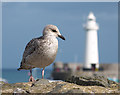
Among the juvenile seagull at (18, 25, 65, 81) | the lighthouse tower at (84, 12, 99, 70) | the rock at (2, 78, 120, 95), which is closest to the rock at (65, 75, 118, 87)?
the rock at (2, 78, 120, 95)

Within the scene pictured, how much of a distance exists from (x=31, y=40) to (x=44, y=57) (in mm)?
881

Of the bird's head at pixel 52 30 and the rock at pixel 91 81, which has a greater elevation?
the bird's head at pixel 52 30

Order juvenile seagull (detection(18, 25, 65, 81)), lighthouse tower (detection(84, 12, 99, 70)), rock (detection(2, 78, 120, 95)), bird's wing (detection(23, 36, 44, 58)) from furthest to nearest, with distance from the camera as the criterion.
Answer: lighthouse tower (detection(84, 12, 99, 70))
bird's wing (detection(23, 36, 44, 58))
juvenile seagull (detection(18, 25, 65, 81))
rock (detection(2, 78, 120, 95))

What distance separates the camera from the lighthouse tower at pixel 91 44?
54.5m

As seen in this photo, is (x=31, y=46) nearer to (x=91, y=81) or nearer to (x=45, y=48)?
(x=45, y=48)

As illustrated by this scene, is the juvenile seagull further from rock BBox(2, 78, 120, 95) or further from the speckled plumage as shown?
rock BBox(2, 78, 120, 95)

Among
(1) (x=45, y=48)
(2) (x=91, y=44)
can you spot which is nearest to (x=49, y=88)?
(1) (x=45, y=48)

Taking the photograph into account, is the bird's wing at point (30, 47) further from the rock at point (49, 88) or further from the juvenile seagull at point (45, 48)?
the rock at point (49, 88)

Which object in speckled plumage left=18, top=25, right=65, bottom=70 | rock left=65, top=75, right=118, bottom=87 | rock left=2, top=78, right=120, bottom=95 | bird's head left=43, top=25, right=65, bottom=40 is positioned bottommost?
rock left=2, top=78, right=120, bottom=95

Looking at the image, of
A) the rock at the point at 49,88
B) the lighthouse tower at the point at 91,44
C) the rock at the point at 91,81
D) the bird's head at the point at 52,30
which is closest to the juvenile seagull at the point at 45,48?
the bird's head at the point at 52,30

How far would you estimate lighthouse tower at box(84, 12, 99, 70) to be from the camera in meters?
54.5

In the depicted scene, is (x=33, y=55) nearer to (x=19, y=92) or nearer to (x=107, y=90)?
(x=19, y=92)

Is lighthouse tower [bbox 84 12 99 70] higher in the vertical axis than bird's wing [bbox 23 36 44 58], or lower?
higher

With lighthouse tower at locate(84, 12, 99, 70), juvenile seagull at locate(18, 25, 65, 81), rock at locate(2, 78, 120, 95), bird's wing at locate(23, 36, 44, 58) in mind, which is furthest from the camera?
lighthouse tower at locate(84, 12, 99, 70)
